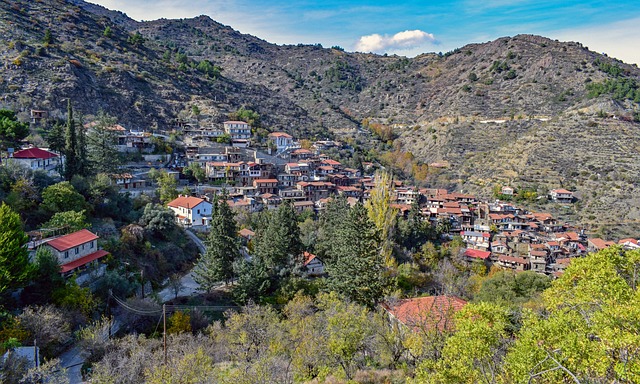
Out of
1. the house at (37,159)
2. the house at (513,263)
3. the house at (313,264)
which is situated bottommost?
the house at (513,263)

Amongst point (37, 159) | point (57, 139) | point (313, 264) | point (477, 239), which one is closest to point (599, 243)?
point (477, 239)

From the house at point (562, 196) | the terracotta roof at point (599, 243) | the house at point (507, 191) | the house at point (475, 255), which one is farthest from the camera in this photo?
the house at point (507, 191)

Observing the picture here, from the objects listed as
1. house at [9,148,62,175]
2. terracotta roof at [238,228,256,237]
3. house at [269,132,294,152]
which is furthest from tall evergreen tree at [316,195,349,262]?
house at [269,132,294,152]

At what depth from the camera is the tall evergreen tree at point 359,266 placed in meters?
22.1

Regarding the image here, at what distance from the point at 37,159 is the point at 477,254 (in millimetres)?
37620

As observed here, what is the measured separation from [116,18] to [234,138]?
113 metres

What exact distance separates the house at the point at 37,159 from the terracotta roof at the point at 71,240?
378 inches

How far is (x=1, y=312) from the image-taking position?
15.2 meters

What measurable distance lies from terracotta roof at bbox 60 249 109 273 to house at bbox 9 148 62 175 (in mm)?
10344

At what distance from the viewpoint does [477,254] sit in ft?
128

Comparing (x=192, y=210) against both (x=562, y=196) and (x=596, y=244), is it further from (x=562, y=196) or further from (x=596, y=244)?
(x=562, y=196)

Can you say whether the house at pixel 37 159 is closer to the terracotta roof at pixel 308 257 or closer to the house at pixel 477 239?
the terracotta roof at pixel 308 257

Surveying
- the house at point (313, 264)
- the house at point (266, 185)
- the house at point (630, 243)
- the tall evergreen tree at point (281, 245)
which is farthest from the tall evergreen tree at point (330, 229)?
the house at point (630, 243)

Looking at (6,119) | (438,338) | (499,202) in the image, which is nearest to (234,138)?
(6,119)
